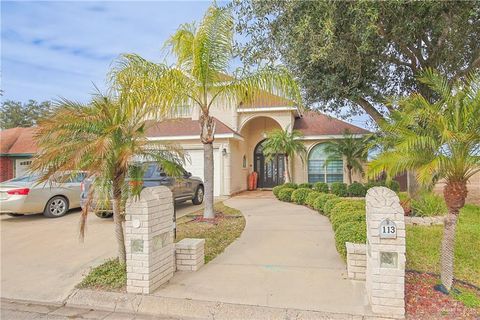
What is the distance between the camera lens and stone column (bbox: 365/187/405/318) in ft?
12.1

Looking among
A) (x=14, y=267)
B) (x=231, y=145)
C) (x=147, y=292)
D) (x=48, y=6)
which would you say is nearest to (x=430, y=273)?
(x=147, y=292)

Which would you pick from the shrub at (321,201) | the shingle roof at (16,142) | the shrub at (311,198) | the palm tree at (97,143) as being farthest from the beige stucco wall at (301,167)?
the shingle roof at (16,142)

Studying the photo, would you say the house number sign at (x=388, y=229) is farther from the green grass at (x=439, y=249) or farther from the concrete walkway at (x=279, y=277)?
the green grass at (x=439, y=249)

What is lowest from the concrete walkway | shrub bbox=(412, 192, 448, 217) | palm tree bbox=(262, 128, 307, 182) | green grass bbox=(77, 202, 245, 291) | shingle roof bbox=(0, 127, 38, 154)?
the concrete walkway

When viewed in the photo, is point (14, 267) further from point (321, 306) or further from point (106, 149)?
point (321, 306)

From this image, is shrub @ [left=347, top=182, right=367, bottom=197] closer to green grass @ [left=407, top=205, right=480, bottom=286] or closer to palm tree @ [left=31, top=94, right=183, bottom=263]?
green grass @ [left=407, top=205, right=480, bottom=286]

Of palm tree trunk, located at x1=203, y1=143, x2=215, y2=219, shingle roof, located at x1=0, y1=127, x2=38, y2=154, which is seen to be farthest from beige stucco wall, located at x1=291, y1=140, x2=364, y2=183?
shingle roof, located at x1=0, y1=127, x2=38, y2=154

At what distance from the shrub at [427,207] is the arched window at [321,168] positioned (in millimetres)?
7752

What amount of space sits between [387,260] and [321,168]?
44.8 ft

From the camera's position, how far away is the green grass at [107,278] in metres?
4.62

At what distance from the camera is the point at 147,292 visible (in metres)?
4.30

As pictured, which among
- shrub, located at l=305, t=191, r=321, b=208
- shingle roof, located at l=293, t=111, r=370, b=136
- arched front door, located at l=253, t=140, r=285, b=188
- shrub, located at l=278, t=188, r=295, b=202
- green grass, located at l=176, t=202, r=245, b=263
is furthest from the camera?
arched front door, located at l=253, t=140, r=285, b=188

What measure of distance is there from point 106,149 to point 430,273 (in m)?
5.23

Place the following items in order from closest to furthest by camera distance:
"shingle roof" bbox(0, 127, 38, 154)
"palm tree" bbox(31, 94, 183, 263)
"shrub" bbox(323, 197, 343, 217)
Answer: "palm tree" bbox(31, 94, 183, 263)
"shrub" bbox(323, 197, 343, 217)
"shingle roof" bbox(0, 127, 38, 154)
